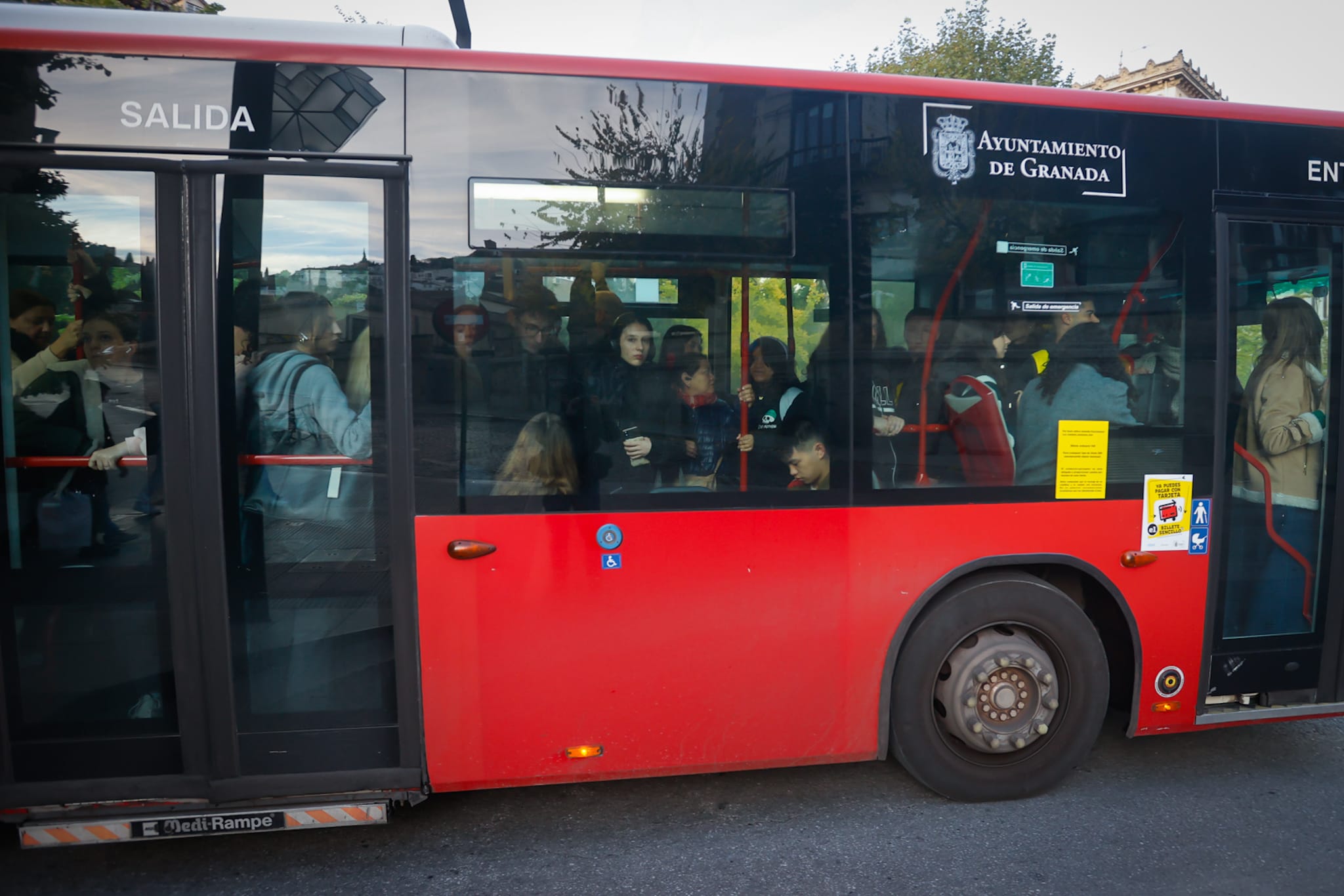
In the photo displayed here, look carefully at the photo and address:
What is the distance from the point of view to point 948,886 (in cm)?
316

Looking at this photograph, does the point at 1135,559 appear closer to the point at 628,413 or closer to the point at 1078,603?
the point at 1078,603

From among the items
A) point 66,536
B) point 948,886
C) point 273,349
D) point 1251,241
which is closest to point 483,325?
point 273,349

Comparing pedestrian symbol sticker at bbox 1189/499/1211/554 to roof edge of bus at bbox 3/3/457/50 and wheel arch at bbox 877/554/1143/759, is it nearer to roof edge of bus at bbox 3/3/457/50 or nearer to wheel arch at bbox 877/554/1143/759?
wheel arch at bbox 877/554/1143/759

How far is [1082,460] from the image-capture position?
3678mm

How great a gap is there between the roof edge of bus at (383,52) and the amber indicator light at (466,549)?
70.8 inches

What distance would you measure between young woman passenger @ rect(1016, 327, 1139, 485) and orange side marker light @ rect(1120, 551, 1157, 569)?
501 millimetres

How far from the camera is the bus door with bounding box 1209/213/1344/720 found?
381cm

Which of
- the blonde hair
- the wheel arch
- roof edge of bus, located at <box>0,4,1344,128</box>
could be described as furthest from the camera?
the wheel arch

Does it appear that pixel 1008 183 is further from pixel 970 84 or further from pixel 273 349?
pixel 273 349

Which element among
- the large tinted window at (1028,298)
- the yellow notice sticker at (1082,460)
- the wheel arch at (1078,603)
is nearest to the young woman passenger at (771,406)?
the large tinted window at (1028,298)

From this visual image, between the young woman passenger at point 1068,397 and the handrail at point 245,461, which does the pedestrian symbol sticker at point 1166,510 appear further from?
the handrail at point 245,461

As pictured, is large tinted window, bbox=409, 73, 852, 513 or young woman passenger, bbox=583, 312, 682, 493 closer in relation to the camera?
large tinted window, bbox=409, 73, 852, 513

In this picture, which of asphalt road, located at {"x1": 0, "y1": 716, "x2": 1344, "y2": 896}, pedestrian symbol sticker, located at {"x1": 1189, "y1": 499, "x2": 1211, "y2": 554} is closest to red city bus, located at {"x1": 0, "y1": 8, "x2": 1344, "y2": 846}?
pedestrian symbol sticker, located at {"x1": 1189, "y1": 499, "x2": 1211, "y2": 554}

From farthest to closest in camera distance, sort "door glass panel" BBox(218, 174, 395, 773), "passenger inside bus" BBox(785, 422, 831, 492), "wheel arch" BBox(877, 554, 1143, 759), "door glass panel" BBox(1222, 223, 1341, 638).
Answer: "door glass panel" BBox(1222, 223, 1341, 638)
"wheel arch" BBox(877, 554, 1143, 759)
"passenger inside bus" BBox(785, 422, 831, 492)
"door glass panel" BBox(218, 174, 395, 773)
